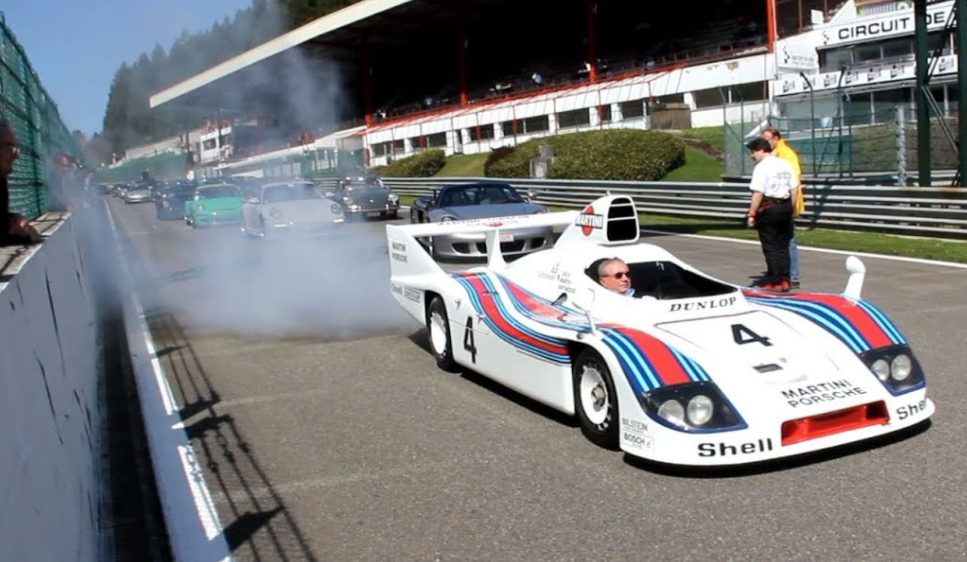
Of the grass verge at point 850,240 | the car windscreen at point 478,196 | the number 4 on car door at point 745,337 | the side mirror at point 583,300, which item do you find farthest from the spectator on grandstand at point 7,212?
the car windscreen at point 478,196

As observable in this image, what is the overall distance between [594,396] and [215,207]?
2389 centimetres

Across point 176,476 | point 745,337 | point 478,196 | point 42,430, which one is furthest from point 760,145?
point 478,196

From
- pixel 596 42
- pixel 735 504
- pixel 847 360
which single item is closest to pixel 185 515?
pixel 735 504

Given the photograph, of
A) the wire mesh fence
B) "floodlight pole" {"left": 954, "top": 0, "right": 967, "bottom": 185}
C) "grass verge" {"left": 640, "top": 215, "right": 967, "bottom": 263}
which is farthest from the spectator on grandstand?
the wire mesh fence

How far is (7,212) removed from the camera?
6.45 metres

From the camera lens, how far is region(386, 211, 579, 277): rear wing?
26.8ft

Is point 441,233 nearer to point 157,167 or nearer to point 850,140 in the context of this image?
point 850,140

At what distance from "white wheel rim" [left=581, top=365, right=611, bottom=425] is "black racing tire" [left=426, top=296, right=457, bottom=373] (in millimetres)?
2093

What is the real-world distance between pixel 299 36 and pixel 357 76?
23283mm

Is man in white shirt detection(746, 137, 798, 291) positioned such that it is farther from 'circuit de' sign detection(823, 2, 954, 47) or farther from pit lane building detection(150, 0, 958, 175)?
'circuit de' sign detection(823, 2, 954, 47)

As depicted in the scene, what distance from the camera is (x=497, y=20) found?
58781 mm

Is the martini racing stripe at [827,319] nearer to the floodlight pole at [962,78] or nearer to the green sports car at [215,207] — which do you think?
the floodlight pole at [962,78]

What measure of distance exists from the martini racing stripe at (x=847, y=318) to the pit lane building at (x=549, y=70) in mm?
14788

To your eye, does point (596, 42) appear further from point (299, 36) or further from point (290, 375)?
point (290, 375)
